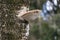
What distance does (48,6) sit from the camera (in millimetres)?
13008

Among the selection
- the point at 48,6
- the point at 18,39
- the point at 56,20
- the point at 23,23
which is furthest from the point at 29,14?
the point at 48,6

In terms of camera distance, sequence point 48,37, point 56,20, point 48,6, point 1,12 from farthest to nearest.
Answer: point 48,6
point 56,20
point 48,37
point 1,12

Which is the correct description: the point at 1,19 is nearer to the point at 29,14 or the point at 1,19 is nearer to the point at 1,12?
the point at 1,12

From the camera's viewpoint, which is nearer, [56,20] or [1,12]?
[1,12]

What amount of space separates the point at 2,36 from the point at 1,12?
6.8 inches

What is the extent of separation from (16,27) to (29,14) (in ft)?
0.48

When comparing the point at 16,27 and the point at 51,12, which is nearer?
the point at 16,27

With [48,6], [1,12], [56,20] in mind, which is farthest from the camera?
[48,6]

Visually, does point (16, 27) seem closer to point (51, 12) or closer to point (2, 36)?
point (2, 36)

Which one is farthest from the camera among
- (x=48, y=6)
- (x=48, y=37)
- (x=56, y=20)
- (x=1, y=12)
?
(x=48, y=6)

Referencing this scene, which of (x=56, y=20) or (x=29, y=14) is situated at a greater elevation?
(x=29, y=14)

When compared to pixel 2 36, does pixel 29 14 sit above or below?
above

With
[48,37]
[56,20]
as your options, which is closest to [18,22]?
[48,37]

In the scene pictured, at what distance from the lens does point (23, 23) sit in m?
2.04
